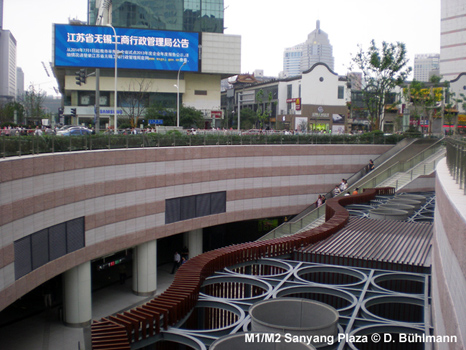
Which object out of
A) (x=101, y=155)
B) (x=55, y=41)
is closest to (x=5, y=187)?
(x=101, y=155)

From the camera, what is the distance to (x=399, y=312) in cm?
1265

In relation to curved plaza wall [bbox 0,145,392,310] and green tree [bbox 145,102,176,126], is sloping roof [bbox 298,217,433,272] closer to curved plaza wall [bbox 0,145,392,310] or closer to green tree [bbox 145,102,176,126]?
curved plaza wall [bbox 0,145,392,310]

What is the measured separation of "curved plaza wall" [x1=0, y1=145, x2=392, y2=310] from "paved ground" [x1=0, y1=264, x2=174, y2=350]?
2.88 metres

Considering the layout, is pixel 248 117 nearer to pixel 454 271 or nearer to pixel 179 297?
pixel 179 297

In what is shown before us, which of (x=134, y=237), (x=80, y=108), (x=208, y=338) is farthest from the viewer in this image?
(x=80, y=108)

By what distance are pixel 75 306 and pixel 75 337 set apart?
1.49 metres

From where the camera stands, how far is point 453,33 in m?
62.1

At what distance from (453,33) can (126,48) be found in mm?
41110

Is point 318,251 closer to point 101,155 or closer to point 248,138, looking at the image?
point 101,155

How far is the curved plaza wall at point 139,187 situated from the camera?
55.4 feet

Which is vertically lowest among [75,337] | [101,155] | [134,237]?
[75,337]

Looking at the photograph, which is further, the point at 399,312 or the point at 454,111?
the point at 454,111

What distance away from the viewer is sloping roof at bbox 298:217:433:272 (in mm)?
15234

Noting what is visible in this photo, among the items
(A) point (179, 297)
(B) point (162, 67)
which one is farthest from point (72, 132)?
(B) point (162, 67)
